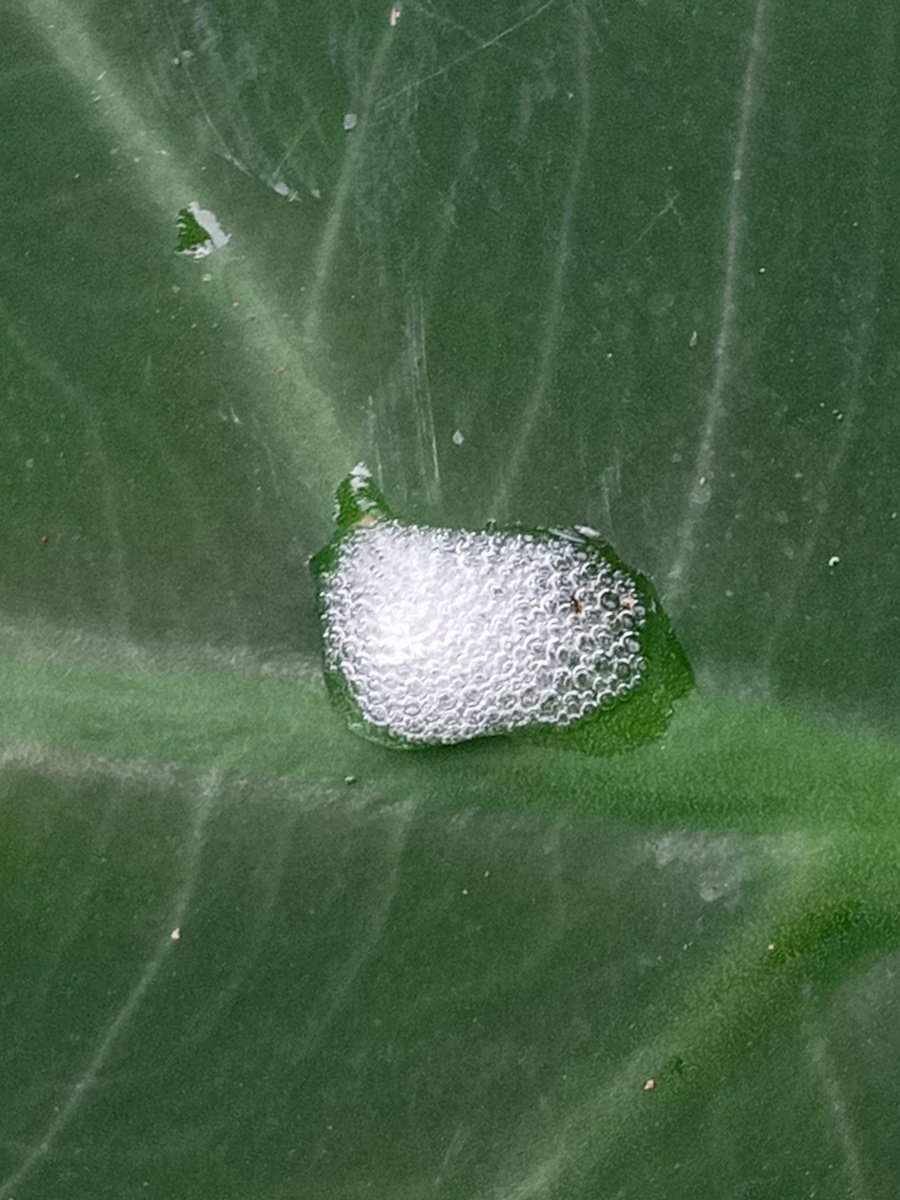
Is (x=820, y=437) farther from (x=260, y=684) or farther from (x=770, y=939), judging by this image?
(x=260, y=684)

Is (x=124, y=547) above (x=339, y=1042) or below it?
above

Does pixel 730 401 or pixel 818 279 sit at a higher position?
pixel 818 279

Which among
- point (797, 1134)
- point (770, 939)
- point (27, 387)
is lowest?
point (797, 1134)

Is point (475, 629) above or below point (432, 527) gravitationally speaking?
→ below

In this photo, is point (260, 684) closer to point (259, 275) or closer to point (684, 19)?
point (259, 275)

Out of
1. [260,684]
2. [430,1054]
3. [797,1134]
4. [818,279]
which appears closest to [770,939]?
[797,1134]

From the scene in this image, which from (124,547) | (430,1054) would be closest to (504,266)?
(124,547)
